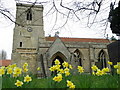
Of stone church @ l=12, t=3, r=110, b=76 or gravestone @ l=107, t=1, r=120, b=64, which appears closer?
gravestone @ l=107, t=1, r=120, b=64

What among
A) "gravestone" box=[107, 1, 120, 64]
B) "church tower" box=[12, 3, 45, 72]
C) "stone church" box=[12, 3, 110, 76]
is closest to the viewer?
"gravestone" box=[107, 1, 120, 64]

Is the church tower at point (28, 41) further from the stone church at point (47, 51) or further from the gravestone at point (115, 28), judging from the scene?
the gravestone at point (115, 28)

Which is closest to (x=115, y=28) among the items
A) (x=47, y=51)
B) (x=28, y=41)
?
(x=47, y=51)

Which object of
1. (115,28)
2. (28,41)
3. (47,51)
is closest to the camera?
(115,28)

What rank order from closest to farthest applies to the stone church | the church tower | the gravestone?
the gravestone
the stone church
the church tower

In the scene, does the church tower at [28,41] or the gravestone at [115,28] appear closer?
the gravestone at [115,28]

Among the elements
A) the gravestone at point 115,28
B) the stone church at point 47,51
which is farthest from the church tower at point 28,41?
the gravestone at point 115,28

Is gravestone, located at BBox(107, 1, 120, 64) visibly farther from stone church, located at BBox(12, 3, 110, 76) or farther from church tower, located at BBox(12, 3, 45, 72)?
church tower, located at BBox(12, 3, 45, 72)

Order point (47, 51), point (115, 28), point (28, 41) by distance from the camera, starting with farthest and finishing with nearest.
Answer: point (28, 41), point (47, 51), point (115, 28)

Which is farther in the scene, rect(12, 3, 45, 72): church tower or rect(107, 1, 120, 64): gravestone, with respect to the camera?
rect(12, 3, 45, 72): church tower

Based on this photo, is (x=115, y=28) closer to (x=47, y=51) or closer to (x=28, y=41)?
(x=47, y=51)

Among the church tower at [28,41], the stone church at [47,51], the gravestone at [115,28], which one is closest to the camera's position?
the gravestone at [115,28]

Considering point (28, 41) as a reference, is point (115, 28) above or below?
below

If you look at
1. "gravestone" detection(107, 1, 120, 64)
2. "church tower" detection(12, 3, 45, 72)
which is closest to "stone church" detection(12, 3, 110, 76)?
"church tower" detection(12, 3, 45, 72)
